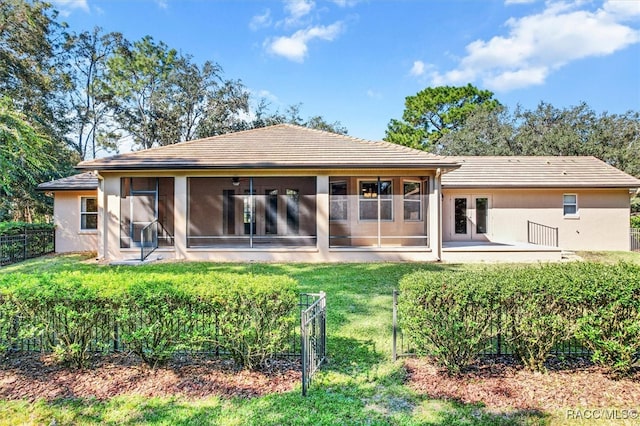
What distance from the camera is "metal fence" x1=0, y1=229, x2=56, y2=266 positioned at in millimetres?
11641

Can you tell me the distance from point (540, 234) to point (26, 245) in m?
20.2

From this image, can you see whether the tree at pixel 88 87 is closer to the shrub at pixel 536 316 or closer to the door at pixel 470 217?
the door at pixel 470 217

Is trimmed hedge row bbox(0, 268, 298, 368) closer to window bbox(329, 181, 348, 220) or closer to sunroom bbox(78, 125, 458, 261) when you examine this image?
sunroom bbox(78, 125, 458, 261)

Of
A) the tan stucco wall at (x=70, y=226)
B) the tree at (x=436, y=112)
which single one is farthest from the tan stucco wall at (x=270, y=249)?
the tree at (x=436, y=112)

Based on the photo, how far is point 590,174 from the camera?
15125 millimetres

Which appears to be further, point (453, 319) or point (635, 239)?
point (635, 239)

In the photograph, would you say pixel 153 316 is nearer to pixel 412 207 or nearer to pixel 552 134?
pixel 412 207

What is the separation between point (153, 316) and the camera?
3.75 m

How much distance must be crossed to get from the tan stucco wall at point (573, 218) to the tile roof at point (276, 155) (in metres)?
5.39

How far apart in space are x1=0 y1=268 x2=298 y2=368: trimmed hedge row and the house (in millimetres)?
7799

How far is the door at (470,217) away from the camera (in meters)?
15.0

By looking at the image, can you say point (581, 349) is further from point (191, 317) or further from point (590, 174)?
point (590, 174)

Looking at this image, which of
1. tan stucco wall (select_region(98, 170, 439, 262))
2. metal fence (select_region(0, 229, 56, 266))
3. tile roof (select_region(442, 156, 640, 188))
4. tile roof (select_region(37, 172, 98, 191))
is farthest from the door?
metal fence (select_region(0, 229, 56, 266))

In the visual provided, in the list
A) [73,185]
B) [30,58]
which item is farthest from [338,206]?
[30,58]
